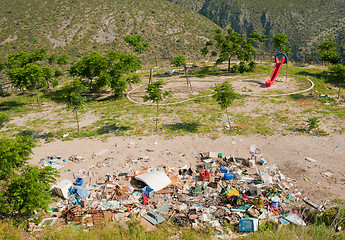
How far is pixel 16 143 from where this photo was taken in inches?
423

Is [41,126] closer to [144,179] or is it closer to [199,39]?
[144,179]

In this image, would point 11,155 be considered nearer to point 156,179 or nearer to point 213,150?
point 156,179

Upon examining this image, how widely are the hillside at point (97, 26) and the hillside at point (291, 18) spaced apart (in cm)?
2514

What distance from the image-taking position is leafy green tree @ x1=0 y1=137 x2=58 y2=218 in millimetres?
9594

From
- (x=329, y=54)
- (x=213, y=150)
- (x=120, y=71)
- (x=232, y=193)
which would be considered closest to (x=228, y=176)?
(x=232, y=193)

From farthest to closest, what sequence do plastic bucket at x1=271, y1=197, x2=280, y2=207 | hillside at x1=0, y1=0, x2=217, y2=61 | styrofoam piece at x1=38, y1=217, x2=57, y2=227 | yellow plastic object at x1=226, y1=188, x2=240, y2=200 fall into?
1. hillside at x1=0, y1=0, x2=217, y2=61
2. yellow plastic object at x1=226, y1=188, x2=240, y2=200
3. plastic bucket at x1=271, y1=197, x2=280, y2=207
4. styrofoam piece at x1=38, y1=217, x2=57, y2=227

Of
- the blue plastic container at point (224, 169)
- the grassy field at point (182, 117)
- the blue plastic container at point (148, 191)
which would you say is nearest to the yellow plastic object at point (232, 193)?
the blue plastic container at point (224, 169)

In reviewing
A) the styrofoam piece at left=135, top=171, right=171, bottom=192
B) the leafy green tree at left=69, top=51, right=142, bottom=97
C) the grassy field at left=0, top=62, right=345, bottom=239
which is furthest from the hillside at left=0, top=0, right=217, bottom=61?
the styrofoam piece at left=135, top=171, right=171, bottom=192

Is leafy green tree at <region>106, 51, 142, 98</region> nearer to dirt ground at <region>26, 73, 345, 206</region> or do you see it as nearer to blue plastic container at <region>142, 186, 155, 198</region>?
dirt ground at <region>26, 73, 345, 206</region>

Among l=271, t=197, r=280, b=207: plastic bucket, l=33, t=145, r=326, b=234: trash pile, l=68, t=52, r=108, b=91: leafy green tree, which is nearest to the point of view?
l=33, t=145, r=326, b=234: trash pile

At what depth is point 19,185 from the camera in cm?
981

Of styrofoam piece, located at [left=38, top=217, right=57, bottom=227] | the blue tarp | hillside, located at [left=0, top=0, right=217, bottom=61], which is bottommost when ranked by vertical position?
styrofoam piece, located at [left=38, top=217, right=57, bottom=227]

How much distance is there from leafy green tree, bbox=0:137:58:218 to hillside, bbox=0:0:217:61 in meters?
51.8

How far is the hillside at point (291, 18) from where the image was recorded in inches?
2842
